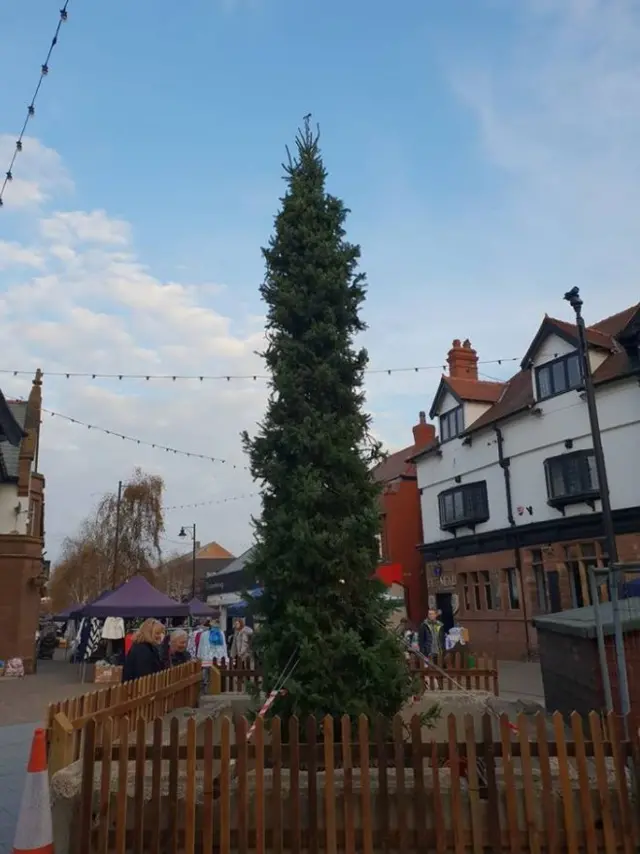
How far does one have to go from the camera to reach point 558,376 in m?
23.1

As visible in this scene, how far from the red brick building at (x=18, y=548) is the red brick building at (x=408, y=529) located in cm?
1579

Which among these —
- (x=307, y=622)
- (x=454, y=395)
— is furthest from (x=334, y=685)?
(x=454, y=395)

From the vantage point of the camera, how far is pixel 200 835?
4.51m

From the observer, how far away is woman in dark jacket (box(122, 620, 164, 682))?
7957mm

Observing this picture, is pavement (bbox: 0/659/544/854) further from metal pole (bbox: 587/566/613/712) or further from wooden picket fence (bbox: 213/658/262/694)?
metal pole (bbox: 587/566/613/712)

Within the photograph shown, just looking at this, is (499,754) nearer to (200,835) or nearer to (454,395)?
(200,835)

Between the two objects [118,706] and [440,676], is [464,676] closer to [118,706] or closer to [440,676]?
[440,676]

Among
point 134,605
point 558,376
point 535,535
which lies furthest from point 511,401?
point 134,605

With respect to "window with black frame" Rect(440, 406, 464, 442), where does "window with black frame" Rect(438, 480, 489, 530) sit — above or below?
below

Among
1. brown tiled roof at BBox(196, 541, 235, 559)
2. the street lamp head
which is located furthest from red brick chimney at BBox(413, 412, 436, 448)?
brown tiled roof at BBox(196, 541, 235, 559)

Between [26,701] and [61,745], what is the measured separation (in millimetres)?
12376

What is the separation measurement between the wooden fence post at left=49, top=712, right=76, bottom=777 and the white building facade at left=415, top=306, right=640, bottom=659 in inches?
740

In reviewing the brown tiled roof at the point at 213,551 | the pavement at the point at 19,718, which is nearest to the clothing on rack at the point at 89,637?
the pavement at the point at 19,718

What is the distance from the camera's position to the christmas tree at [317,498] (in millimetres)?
6020
